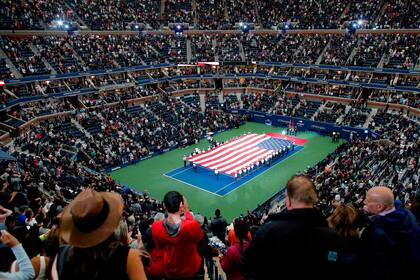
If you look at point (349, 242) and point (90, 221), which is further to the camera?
point (349, 242)

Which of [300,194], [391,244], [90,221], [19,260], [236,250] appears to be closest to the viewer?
[90,221]

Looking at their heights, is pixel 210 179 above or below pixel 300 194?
below

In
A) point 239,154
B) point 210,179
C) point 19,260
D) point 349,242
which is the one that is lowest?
point 210,179

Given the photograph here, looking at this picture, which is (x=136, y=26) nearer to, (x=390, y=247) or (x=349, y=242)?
(x=349, y=242)

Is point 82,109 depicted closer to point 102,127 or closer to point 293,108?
point 102,127

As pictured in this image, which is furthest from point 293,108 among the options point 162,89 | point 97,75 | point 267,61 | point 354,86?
point 97,75

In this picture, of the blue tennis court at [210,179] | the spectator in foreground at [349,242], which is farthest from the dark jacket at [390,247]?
the blue tennis court at [210,179]

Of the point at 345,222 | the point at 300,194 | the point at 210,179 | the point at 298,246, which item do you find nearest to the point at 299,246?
the point at 298,246
